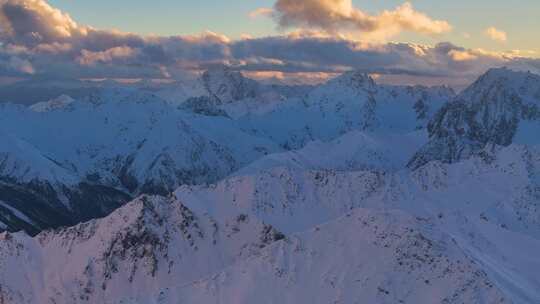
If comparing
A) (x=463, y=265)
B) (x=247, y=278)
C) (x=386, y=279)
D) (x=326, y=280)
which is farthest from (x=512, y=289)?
(x=247, y=278)

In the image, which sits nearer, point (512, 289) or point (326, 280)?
point (512, 289)

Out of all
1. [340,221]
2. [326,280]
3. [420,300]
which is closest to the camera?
[420,300]

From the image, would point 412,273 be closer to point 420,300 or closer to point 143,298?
point 420,300

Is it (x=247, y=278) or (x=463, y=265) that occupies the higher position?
(x=463, y=265)

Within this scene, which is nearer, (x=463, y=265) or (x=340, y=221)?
(x=463, y=265)

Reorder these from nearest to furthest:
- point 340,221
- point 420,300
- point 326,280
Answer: point 420,300
point 326,280
point 340,221

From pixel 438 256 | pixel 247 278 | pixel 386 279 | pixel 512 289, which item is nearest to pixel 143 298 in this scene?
pixel 247 278

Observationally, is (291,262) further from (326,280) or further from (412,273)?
(412,273)

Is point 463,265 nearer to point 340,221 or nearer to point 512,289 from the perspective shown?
point 512,289
